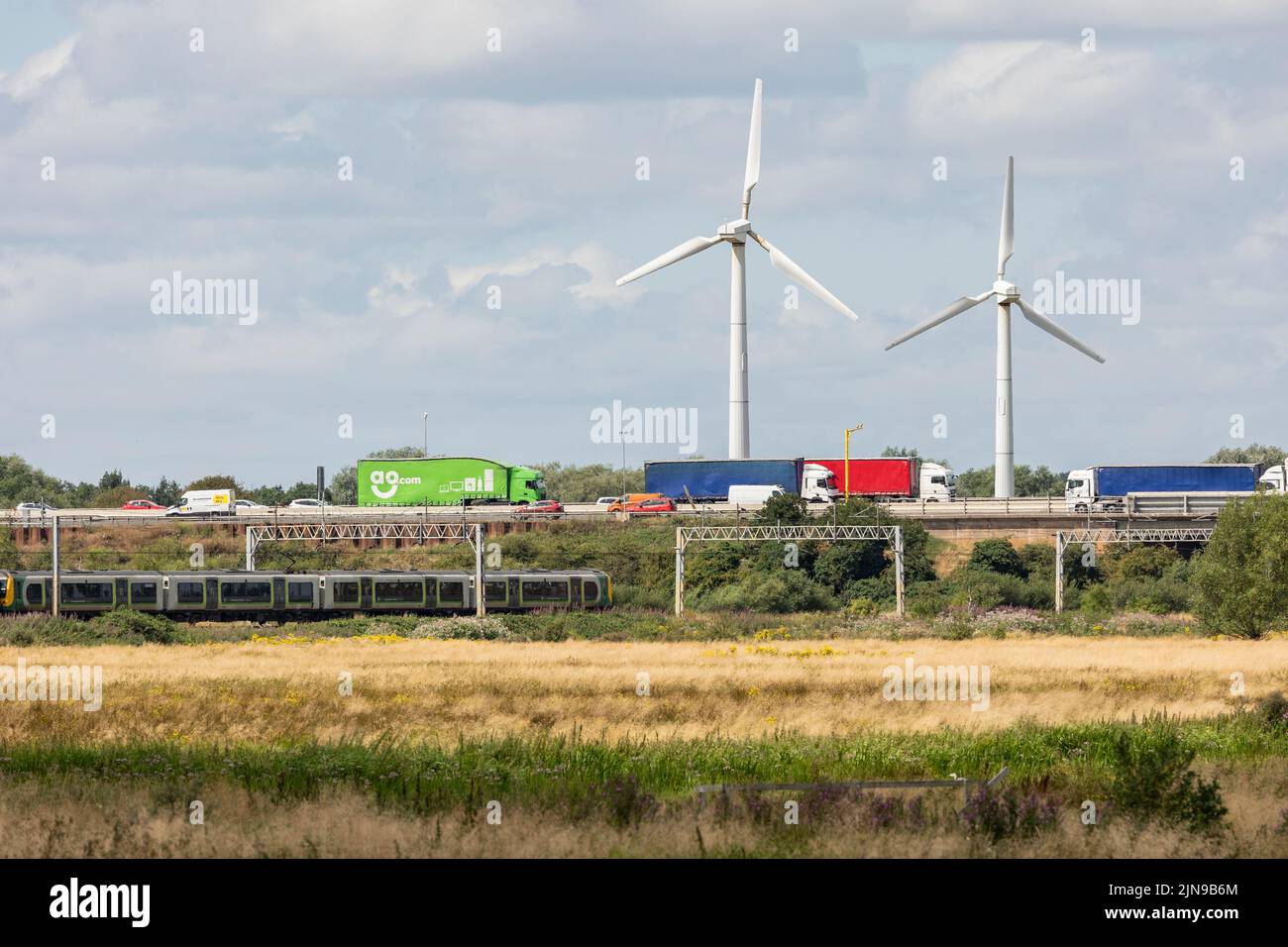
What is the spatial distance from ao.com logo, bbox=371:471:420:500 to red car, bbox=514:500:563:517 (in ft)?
33.9

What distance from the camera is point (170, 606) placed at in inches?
2749

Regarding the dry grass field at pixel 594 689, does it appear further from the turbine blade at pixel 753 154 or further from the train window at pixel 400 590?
the turbine blade at pixel 753 154

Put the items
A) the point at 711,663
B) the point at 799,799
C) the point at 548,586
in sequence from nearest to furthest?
1. the point at 799,799
2. the point at 711,663
3. the point at 548,586

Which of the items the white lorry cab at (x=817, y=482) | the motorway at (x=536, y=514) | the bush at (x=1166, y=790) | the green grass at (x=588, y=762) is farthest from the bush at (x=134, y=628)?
the white lorry cab at (x=817, y=482)

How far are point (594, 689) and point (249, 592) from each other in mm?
37472

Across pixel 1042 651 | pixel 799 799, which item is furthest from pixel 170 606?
pixel 799 799

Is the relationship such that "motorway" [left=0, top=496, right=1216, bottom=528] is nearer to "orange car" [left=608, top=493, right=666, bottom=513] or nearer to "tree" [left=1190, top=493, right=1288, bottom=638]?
"orange car" [left=608, top=493, right=666, bottom=513]

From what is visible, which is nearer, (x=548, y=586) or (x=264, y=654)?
(x=264, y=654)

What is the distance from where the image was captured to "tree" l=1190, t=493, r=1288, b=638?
61688 millimetres

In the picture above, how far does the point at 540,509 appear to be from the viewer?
11138 cm

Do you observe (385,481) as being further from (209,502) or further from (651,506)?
(651,506)

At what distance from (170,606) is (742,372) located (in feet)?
164
